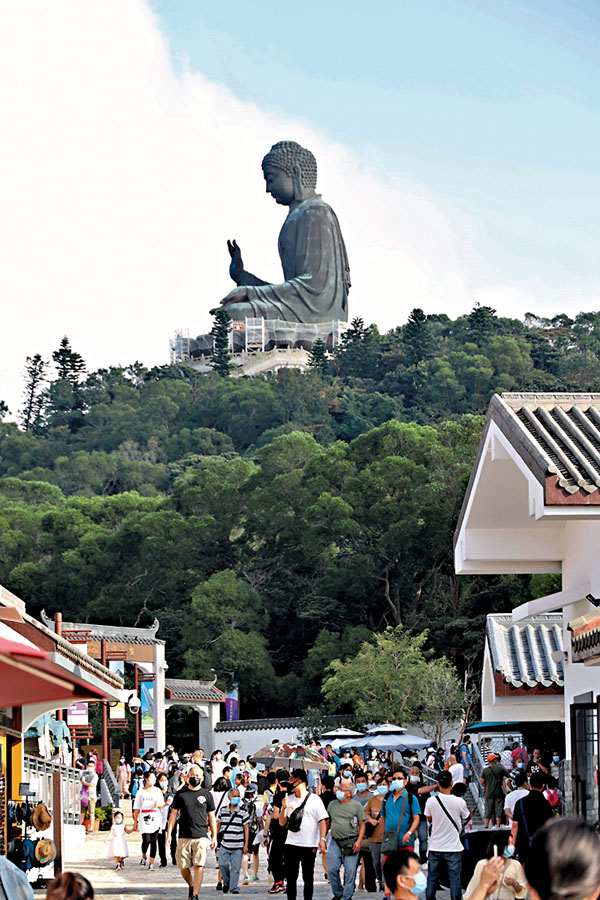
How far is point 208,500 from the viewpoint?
6406 cm

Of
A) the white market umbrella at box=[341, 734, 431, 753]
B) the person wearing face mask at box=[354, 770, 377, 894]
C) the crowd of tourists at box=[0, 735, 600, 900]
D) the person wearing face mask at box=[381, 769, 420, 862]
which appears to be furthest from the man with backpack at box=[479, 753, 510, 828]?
the white market umbrella at box=[341, 734, 431, 753]

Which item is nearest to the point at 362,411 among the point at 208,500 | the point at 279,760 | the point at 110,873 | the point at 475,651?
the point at 208,500

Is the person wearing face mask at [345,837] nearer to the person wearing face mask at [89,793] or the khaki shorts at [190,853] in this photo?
the khaki shorts at [190,853]

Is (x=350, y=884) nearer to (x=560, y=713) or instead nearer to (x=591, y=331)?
(x=560, y=713)

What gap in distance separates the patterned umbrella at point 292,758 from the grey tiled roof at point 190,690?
1897 centimetres

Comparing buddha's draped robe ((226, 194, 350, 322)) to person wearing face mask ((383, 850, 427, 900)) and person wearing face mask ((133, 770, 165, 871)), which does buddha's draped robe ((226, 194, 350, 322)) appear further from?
person wearing face mask ((383, 850, 427, 900))

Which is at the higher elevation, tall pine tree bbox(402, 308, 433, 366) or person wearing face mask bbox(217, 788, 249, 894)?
tall pine tree bbox(402, 308, 433, 366)

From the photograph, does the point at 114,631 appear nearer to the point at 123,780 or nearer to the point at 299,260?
the point at 123,780

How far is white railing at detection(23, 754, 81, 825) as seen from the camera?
16703mm

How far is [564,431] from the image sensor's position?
35.8 feet

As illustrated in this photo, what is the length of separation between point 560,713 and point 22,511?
53333mm

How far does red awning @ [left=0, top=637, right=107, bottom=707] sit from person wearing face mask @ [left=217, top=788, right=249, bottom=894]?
7.64 meters

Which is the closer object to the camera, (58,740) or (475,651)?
(58,740)

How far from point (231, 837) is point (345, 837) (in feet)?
6.47
